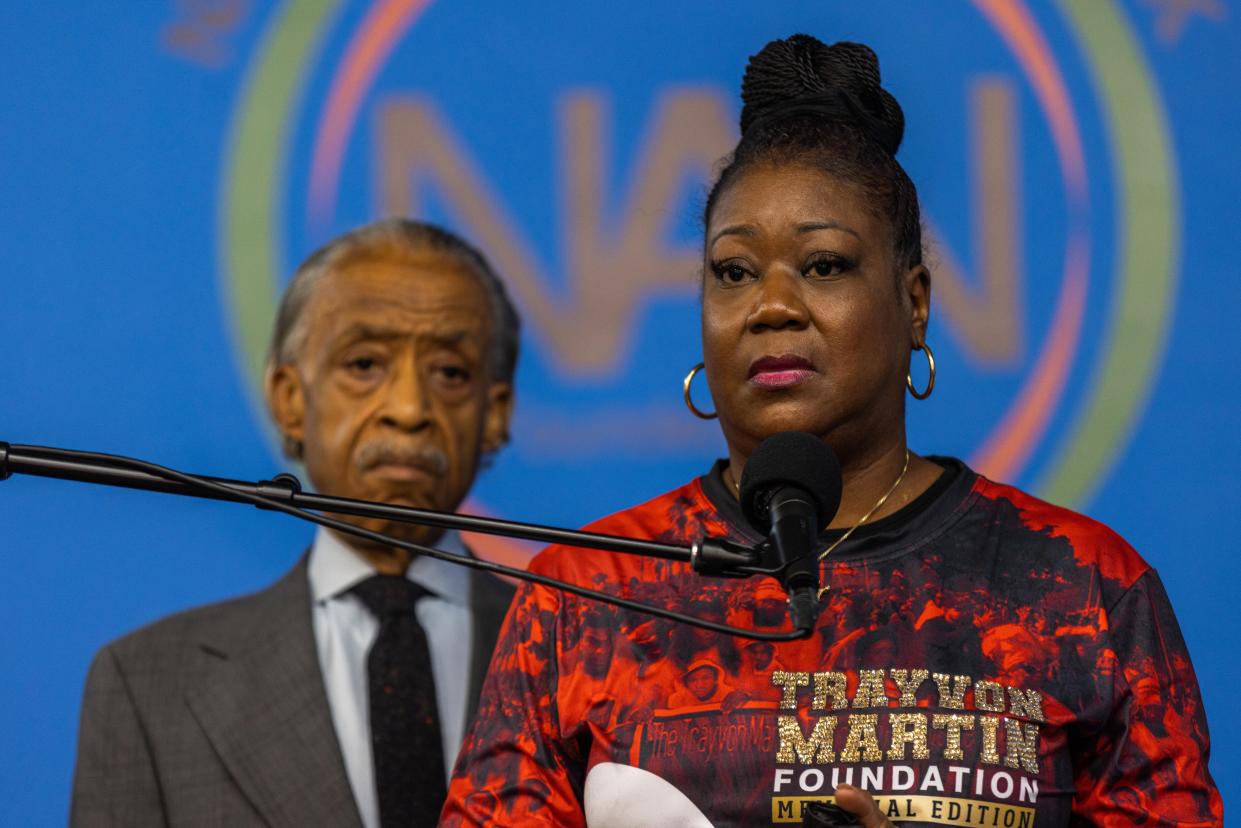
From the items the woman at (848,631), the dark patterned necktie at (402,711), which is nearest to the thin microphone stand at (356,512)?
the woman at (848,631)

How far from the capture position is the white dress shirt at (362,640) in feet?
10.1

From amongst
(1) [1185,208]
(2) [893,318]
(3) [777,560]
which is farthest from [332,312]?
(3) [777,560]

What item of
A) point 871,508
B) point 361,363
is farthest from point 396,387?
point 871,508

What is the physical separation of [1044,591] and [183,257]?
1941mm

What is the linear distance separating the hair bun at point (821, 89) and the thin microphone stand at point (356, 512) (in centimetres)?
84

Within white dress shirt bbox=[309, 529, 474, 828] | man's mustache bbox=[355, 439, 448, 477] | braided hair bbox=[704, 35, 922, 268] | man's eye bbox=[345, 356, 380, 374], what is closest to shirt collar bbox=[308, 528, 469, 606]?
white dress shirt bbox=[309, 529, 474, 828]

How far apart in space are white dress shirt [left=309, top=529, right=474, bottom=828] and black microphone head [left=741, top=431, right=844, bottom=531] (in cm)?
142

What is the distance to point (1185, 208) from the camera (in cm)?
332

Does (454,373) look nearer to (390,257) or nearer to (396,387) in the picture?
(396,387)

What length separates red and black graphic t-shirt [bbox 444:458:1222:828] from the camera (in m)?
2.04

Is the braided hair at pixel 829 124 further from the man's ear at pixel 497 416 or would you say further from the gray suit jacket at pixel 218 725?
the gray suit jacket at pixel 218 725

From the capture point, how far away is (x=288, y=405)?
3.38m

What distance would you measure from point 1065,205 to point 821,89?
112 centimetres

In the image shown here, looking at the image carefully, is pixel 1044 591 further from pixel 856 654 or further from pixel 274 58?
pixel 274 58
